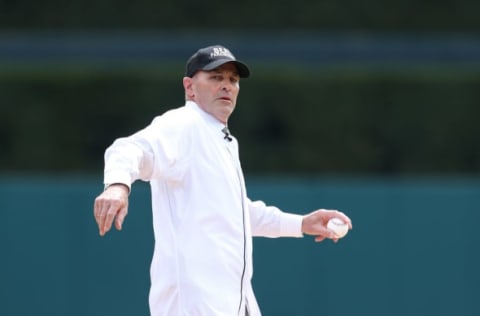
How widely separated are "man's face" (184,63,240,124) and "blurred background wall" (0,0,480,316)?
442cm

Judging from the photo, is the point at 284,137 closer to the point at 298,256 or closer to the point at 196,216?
the point at 298,256

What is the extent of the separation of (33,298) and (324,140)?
3.54m

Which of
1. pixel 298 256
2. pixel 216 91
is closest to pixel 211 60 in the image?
pixel 216 91

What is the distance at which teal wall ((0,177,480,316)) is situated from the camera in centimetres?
955

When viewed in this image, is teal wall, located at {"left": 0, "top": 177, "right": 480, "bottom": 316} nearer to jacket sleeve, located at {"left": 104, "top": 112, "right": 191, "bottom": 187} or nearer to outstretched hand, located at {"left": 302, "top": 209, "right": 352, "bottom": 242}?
outstretched hand, located at {"left": 302, "top": 209, "right": 352, "bottom": 242}

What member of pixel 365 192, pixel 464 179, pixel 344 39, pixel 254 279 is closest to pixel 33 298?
pixel 254 279

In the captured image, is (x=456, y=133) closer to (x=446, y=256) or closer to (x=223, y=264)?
(x=446, y=256)

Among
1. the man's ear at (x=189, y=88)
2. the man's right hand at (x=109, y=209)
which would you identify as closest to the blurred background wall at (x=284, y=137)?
the man's ear at (x=189, y=88)

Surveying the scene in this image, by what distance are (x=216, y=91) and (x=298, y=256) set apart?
4588 mm

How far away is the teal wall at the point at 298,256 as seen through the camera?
31.3ft

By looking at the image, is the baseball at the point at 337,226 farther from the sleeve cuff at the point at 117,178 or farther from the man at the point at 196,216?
the sleeve cuff at the point at 117,178

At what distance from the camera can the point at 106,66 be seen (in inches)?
475

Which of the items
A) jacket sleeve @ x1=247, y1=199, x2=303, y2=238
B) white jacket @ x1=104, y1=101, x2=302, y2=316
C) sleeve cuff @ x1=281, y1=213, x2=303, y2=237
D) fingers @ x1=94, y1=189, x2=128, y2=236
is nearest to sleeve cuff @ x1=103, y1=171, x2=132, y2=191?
fingers @ x1=94, y1=189, x2=128, y2=236

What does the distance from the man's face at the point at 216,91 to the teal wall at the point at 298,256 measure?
4.42 m
